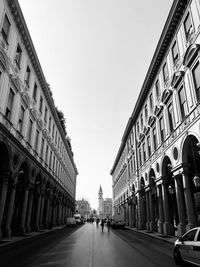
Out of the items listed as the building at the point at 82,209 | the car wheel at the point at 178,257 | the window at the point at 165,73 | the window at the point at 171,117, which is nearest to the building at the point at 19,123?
the car wheel at the point at 178,257

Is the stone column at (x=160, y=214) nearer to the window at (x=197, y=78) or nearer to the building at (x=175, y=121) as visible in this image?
the building at (x=175, y=121)

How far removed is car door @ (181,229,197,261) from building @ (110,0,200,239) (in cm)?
607

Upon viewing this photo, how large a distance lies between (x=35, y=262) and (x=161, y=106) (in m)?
19.1

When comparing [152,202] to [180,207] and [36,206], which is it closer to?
[180,207]

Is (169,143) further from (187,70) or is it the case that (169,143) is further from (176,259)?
(176,259)

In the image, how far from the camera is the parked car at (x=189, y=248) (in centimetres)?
756

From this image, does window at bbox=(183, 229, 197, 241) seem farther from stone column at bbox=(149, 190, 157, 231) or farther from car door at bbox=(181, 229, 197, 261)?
stone column at bbox=(149, 190, 157, 231)

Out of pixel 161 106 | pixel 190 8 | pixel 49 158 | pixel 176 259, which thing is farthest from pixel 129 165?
pixel 176 259

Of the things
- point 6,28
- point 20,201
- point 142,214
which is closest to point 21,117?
point 6,28

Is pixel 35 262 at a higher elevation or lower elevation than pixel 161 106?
lower

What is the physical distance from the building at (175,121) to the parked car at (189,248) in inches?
235

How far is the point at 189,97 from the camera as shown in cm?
1748

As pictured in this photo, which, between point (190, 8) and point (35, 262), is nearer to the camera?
point (35, 262)

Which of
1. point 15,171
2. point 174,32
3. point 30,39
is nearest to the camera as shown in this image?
point 15,171
